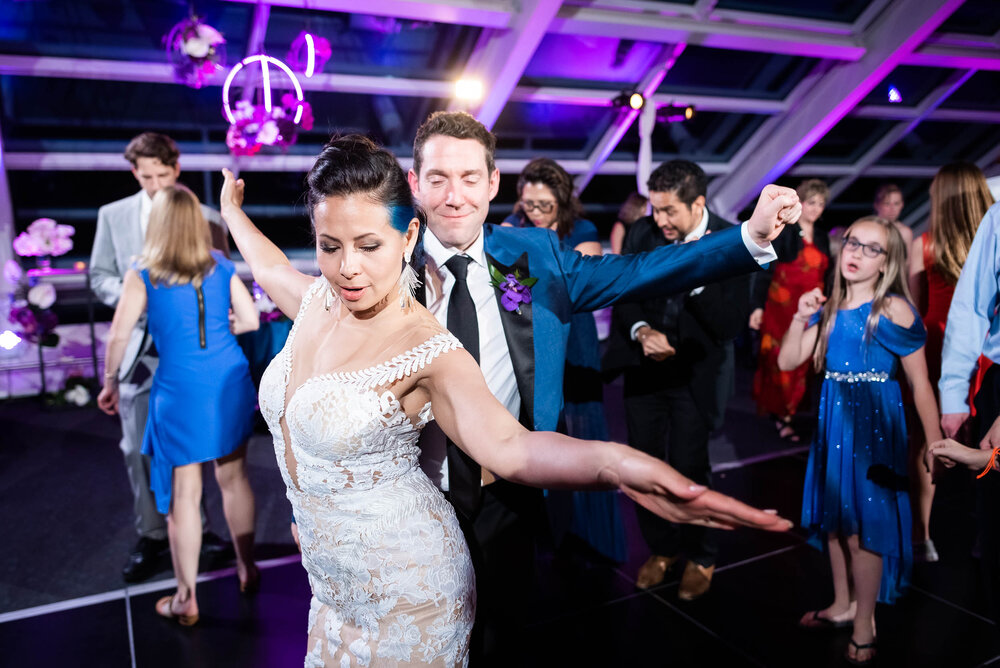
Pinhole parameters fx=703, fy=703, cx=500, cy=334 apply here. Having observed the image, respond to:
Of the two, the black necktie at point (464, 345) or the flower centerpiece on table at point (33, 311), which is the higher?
the flower centerpiece on table at point (33, 311)

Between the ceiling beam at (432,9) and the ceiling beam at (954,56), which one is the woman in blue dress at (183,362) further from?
the ceiling beam at (954,56)

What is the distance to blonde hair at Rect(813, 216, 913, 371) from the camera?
2396 mm

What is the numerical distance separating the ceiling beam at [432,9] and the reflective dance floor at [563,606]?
118 inches

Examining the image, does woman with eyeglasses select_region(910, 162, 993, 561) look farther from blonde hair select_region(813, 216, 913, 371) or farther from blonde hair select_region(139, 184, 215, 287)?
blonde hair select_region(139, 184, 215, 287)

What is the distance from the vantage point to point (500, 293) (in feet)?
5.77

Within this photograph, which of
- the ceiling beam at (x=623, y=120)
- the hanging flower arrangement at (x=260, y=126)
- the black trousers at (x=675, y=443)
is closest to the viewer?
the black trousers at (x=675, y=443)

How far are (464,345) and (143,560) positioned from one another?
220 cm

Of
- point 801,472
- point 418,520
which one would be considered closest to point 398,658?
point 418,520

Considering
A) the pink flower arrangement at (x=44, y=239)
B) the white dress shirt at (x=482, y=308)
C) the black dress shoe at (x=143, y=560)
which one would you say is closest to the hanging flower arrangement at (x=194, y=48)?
the pink flower arrangement at (x=44, y=239)

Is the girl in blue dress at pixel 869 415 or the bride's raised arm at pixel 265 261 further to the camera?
the girl in blue dress at pixel 869 415

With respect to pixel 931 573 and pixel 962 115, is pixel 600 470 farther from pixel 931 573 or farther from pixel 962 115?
pixel 962 115

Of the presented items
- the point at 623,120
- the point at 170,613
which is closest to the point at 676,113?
the point at 623,120

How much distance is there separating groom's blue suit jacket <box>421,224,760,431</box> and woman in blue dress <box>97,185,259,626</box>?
137cm

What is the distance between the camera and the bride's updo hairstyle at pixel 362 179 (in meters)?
1.25
